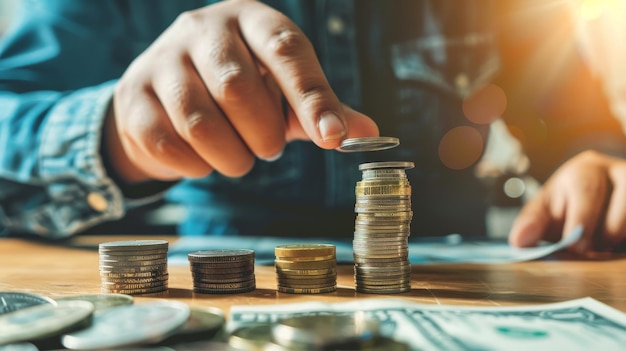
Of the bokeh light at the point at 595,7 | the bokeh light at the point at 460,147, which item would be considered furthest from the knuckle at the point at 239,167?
the bokeh light at the point at 595,7

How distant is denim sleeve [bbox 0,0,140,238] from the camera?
1.40m

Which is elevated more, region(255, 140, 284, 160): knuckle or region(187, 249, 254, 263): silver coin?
region(255, 140, 284, 160): knuckle

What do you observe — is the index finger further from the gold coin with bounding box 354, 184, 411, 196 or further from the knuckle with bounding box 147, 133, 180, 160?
the knuckle with bounding box 147, 133, 180, 160

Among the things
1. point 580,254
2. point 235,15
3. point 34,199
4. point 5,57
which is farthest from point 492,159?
point 5,57

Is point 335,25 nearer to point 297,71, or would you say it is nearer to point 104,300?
point 297,71

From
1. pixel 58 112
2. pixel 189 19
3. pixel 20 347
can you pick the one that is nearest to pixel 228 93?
pixel 189 19

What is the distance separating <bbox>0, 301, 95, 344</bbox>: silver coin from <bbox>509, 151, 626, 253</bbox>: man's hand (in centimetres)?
91

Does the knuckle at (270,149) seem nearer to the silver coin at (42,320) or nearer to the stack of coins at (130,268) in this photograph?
the stack of coins at (130,268)

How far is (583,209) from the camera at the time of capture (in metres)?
1.24

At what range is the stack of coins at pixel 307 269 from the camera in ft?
2.67

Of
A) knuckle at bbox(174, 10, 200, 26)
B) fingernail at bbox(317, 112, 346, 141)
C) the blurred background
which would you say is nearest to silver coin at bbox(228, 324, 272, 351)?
fingernail at bbox(317, 112, 346, 141)

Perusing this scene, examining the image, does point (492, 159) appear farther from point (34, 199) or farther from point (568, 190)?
point (34, 199)

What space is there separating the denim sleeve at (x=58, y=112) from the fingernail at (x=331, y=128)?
64 centimetres

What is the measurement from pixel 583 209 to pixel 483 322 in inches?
29.6
